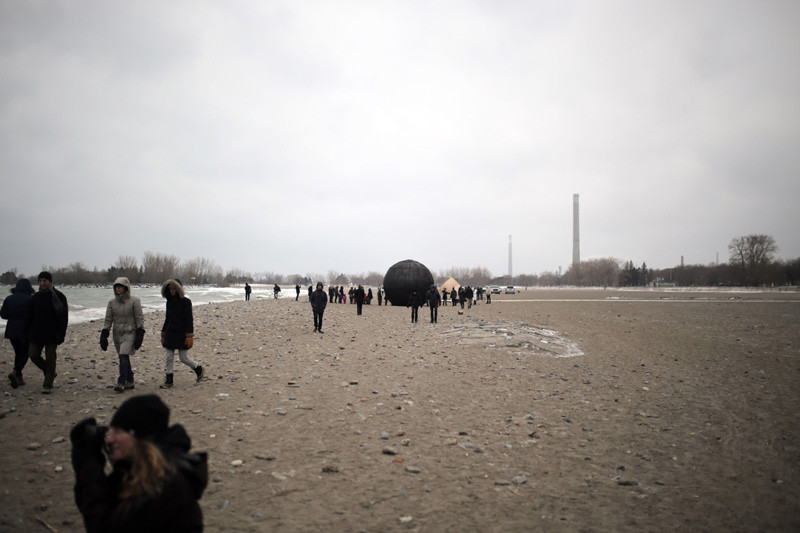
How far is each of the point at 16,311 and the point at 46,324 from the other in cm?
92

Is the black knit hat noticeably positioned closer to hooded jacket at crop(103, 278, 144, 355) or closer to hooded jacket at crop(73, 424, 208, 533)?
hooded jacket at crop(73, 424, 208, 533)

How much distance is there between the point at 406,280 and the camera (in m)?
35.3

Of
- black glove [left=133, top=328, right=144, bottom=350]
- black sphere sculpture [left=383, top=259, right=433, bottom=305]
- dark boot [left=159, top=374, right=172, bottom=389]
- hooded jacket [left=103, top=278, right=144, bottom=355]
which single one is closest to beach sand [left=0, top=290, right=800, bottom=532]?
dark boot [left=159, top=374, right=172, bottom=389]

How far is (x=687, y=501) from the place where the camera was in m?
4.74

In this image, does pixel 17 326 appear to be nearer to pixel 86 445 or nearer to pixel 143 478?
pixel 86 445

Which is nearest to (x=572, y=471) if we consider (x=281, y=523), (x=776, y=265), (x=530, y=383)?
(x=281, y=523)

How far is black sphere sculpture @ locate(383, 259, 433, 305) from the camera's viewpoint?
1374 inches

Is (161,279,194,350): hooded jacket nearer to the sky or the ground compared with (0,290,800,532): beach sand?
nearer to the sky

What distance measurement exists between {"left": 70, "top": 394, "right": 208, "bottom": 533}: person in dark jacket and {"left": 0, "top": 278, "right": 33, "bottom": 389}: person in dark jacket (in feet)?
24.6

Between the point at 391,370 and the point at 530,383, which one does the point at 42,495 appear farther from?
the point at 530,383

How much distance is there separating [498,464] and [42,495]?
16.3 feet

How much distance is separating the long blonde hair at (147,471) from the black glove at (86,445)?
40 cm

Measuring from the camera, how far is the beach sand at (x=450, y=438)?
4.36 m

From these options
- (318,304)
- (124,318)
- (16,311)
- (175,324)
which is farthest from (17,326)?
(318,304)
